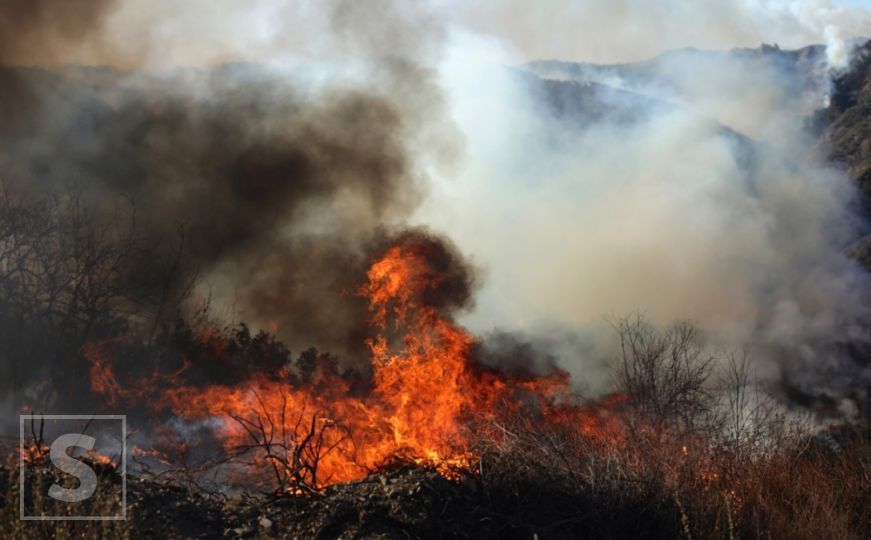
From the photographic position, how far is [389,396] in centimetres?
1334

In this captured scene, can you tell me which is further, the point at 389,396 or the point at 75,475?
the point at 389,396

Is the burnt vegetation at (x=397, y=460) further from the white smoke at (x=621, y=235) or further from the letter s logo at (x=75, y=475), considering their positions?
the white smoke at (x=621, y=235)

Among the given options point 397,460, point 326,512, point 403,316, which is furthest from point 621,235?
point 326,512

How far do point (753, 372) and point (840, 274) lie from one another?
6.56 metres

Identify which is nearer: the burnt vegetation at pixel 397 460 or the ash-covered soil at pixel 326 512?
the ash-covered soil at pixel 326 512

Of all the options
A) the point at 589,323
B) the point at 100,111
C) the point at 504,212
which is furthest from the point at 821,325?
the point at 100,111

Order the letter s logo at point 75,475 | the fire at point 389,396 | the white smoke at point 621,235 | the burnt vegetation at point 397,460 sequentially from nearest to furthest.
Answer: the letter s logo at point 75,475, the burnt vegetation at point 397,460, the fire at point 389,396, the white smoke at point 621,235

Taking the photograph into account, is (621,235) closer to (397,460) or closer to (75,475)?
(397,460)

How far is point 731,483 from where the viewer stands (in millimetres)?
8797

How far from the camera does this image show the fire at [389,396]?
463 inches

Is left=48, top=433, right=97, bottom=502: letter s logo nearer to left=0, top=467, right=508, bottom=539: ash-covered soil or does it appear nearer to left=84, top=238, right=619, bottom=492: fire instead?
left=0, top=467, right=508, bottom=539: ash-covered soil

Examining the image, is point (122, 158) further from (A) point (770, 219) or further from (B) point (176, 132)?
(A) point (770, 219)

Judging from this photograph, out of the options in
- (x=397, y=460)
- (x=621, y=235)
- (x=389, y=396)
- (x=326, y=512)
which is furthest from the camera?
(x=621, y=235)

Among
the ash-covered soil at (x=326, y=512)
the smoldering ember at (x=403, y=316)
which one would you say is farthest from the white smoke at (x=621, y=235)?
the ash-covered soil at (x=326, y=512)
